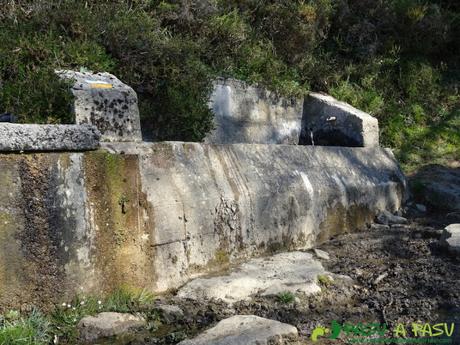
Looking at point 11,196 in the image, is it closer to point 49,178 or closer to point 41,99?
point 49,178

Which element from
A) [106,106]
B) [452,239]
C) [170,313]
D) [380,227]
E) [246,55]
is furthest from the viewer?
[246,55]

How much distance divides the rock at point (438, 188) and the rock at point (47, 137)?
427 cm

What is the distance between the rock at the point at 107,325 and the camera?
254 centimetres

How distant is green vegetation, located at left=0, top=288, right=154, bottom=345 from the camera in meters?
2.31

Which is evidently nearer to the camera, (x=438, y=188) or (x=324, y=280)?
(x=324, y=280)

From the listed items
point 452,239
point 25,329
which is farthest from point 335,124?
A: point 25,329

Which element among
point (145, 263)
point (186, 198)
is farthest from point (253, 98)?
point (145, 263)

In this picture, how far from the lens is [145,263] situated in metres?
3.02

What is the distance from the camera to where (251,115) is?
19.2 ft

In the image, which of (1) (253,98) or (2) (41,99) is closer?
(2) (41,99)

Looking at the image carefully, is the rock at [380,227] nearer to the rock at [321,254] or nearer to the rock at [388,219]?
the rock at [388,219]

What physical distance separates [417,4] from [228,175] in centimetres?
646

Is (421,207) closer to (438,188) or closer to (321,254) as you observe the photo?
(438,188)

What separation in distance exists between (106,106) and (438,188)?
4.17 metres
